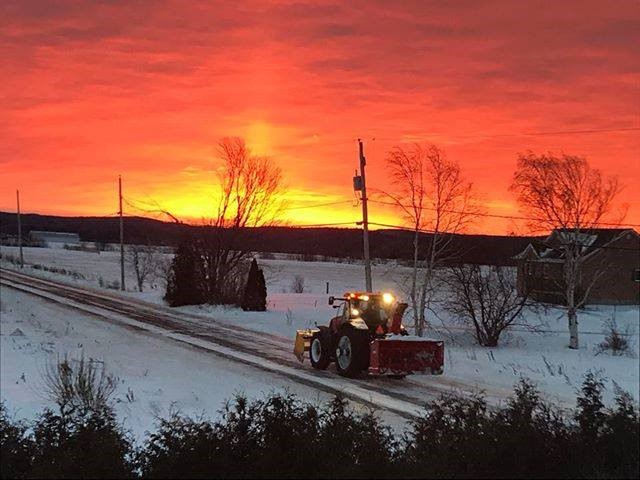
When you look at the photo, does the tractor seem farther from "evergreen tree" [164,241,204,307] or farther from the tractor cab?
"evergreen tree" [164,241,204,307]

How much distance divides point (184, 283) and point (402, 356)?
20.4 m

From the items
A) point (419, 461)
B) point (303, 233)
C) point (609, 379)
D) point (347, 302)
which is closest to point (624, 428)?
point (609, 379)

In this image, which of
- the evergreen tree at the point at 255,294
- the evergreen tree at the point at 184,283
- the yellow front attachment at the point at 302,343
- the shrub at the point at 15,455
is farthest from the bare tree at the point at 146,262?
the shrub at the point at 15,455

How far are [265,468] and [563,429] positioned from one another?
1979 mm

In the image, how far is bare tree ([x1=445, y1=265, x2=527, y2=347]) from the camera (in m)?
15.4

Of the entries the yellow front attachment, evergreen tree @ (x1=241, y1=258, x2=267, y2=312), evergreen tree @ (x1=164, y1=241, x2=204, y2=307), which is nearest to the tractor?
the yellow front attachment

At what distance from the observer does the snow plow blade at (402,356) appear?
39.1 feet

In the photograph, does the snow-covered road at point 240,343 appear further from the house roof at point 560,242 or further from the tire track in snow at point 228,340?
the house roof at point 560,242

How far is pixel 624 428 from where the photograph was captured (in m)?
→ 3.95

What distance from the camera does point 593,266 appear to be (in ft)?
20.7

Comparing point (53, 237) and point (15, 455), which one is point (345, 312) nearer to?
point (15, 455)

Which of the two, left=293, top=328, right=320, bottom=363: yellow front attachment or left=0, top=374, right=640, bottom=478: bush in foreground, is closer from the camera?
left=0, top=374, right=640, bottom=478: bush in foreground

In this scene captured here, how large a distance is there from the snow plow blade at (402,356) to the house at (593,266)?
9.96ft

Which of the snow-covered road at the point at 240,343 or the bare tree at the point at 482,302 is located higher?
the bare tree at the point at 482,302
